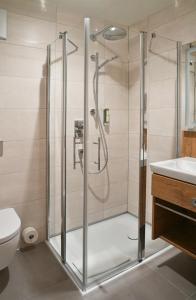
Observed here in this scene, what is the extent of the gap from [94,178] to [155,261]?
0.91 metres

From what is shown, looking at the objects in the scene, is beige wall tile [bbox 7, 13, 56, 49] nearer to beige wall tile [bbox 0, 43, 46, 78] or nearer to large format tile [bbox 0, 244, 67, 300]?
beige wall tile [bbox 0, 43, 46, 78]

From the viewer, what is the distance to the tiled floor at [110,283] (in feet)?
5.19

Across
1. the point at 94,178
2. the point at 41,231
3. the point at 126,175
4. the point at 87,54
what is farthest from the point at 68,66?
the point at 41,231

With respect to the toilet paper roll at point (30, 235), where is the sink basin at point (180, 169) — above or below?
above

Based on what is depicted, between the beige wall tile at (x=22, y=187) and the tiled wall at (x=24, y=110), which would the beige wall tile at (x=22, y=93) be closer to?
the tiled wall at (x=24, y=110)

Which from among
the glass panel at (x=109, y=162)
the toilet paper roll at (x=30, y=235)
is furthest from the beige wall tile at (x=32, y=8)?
the toilet paper roll at (x=30, y=235)

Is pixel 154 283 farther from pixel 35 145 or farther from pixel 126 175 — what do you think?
pixel 35 145

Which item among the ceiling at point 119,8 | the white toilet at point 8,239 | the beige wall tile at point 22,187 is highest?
the ceiling at point 119,8

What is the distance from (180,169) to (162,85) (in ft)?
3.09

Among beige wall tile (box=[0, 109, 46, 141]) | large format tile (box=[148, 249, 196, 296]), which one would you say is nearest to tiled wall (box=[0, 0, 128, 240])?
beige wall tile (box=[0, 109, 46, 141])

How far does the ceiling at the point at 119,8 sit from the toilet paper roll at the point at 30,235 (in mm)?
2172

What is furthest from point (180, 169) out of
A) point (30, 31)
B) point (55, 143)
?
point (30, 31)

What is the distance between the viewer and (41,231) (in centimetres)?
225

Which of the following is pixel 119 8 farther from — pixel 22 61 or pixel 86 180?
pixel 86 180
